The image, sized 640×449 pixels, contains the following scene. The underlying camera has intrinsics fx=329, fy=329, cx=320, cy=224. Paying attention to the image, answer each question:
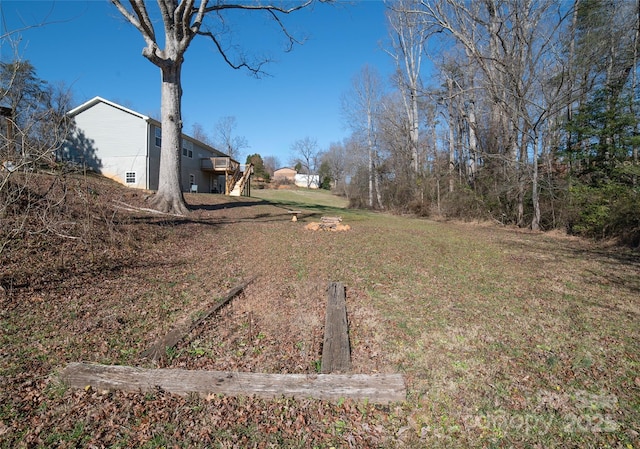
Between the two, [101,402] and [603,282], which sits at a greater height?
[603,282]

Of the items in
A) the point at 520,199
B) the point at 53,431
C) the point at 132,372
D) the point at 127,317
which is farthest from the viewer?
the point at 520,199

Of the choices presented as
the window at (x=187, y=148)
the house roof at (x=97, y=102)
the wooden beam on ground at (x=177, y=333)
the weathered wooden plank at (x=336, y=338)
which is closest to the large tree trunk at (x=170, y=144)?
the wooden beam on ground at (x=177, y=333)

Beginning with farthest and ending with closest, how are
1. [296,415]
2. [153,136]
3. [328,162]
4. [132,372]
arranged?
[328,162], [153,136], [132,372], [296,415]

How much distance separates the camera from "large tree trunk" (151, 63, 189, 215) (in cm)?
1046

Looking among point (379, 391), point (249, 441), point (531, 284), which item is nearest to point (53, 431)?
point (249, 441)

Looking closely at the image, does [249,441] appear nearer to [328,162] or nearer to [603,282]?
[603,282]

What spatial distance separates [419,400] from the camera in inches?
103

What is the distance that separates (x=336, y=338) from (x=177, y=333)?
175 centimetres

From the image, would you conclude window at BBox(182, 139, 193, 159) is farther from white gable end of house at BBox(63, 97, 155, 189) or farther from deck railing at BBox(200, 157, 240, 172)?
white gable end of house at BBox(63, 97, 155, 189)

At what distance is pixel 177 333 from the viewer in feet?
11.9

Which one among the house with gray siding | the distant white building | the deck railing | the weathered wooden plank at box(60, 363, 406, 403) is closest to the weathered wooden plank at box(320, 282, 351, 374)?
the weathered wooden plank at box(60, 363, 406, 403)

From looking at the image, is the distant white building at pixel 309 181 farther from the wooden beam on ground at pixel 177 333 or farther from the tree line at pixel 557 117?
the wooden beam on ground at pixel 177 333

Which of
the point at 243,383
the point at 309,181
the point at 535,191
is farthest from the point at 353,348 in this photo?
the point at 309,181

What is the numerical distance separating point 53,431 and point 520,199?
16198 millimetres
